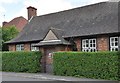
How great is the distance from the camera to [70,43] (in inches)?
922

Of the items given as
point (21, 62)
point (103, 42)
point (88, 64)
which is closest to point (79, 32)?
point (103, 42)

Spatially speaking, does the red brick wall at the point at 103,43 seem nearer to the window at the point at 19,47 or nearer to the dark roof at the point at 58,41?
the dark roof at the point at 58,41

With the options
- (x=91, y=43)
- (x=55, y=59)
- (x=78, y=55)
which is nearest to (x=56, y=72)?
(x=55, y=59)

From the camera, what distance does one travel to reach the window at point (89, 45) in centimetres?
2241

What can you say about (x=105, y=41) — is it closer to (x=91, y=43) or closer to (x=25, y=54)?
(x=91, y=43)

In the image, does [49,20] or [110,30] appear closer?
[110,30]

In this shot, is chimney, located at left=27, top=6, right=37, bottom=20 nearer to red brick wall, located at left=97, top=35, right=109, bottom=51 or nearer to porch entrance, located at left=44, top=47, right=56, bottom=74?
porch entrance, located at left=44, top=47, right=56, bottom=74

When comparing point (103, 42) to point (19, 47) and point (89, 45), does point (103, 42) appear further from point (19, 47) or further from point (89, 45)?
point (19, 47)

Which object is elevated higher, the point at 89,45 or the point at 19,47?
the point at 89,45

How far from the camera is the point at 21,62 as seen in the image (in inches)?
957

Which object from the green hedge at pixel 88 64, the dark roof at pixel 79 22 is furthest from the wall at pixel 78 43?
the green hedge at pixel 88 64

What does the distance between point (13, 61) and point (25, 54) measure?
6.40 feet

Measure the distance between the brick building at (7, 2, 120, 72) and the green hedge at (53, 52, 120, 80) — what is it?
2.50 metres

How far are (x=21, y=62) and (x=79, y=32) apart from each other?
6195mm
